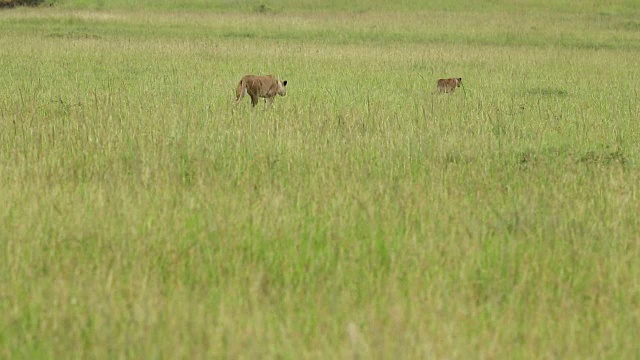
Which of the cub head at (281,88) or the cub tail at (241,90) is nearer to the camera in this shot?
the cub tail at (241,90)

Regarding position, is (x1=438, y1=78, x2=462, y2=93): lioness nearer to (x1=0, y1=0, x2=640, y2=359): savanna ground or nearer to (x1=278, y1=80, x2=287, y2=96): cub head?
(x1=0, y1=0, x2=640, y2=359): savanna ground

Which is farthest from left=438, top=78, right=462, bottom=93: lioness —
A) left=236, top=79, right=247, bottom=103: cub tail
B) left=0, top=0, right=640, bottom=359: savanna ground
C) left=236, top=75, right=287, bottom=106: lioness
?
left=236, top=79, right=247, bottom=103: cub tail

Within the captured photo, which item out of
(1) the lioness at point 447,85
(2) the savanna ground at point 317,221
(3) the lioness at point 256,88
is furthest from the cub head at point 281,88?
(1) the lioness at point 447,85

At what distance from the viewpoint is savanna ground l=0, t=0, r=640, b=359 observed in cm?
416

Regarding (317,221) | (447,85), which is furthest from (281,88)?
(317,221)

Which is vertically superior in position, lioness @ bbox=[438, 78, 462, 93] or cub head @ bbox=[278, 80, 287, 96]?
cub head @ bbox=[278, 80, 287, 96]

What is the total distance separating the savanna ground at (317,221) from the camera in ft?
13.7

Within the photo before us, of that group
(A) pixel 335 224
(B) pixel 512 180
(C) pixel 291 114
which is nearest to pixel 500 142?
(B) pixel 512 180

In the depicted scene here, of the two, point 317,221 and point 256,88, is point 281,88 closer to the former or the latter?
point 256,88

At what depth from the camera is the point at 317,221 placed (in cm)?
604

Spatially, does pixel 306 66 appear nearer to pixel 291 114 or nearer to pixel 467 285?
pixel 291 114

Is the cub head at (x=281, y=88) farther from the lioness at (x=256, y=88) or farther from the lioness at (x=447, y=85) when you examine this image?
the lioness at (x=447, y=85)

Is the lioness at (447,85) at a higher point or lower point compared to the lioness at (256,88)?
lower

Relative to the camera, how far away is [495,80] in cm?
1645
